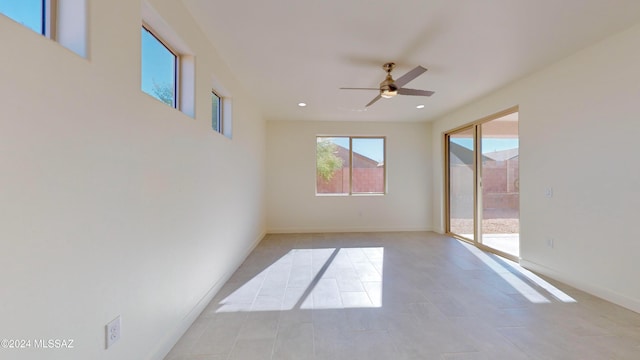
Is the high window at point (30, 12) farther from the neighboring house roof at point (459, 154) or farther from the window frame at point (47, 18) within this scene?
the neighboring house roof at point (459, 154)

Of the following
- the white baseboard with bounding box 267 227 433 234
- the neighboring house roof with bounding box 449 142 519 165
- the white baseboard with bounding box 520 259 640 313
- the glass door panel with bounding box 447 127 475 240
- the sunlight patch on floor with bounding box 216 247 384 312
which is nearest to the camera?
the white baseboard with bounding box 520 259 640 313

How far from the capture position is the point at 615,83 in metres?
2.47

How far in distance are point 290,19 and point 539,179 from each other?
11.1 feet

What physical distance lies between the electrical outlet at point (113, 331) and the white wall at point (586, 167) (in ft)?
12.7

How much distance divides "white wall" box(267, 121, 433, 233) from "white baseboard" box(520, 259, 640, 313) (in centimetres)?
273

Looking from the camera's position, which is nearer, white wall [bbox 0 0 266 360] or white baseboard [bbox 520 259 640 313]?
white wall [bbox 0 0 266 360]

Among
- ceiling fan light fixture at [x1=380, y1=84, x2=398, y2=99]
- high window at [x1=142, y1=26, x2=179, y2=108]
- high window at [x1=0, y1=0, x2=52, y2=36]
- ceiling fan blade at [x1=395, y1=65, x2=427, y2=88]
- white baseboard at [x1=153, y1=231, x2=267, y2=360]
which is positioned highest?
ceiling fan blade at [x1=395, y1=65, x2=427, y2=88]

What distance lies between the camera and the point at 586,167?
2.72m

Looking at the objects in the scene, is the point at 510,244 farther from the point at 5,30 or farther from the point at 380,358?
the point at 5,30

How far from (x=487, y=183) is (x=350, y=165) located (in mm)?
2685

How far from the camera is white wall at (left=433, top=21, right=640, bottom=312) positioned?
93.7 inches

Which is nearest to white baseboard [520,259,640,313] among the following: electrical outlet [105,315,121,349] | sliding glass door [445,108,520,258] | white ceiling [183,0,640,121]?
sliding glass door [445,108,520,258]

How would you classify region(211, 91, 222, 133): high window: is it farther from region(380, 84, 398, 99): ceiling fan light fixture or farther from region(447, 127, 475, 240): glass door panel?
region(447, 127, 475, 240): glass door panel

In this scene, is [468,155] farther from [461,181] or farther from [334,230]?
[334,230]
